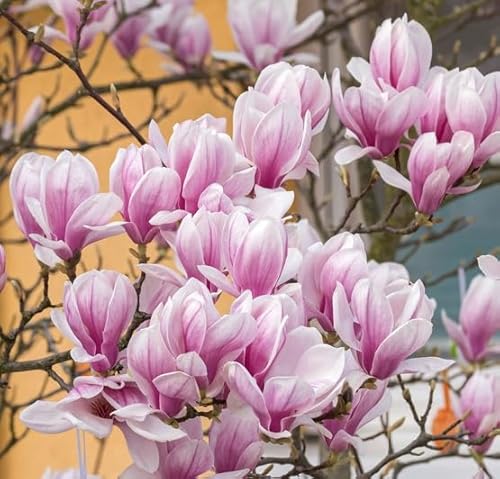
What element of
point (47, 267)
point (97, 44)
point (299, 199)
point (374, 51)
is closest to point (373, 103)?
point (374, 51)

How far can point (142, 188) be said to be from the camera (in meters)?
0.34

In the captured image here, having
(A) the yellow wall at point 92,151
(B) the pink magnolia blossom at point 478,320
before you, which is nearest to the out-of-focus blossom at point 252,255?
(B) the pink magnolia blossom at point 478,320

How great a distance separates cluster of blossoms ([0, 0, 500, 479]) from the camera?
0.97 feet

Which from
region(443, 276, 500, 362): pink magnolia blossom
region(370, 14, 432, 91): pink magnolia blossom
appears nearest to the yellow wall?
region(443, 276, 500, 362): pink magnolia blossom

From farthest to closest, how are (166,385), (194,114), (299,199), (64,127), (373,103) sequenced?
(64,127), (194,114), (299,199), (373,103), (166,385)

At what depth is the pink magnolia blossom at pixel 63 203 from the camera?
1.13 ft

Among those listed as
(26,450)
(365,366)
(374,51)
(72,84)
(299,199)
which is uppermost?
(374,51)

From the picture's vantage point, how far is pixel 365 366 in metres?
0.33

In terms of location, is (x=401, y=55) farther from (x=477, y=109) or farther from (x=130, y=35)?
(x=130, y=35)

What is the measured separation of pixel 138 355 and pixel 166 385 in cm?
1

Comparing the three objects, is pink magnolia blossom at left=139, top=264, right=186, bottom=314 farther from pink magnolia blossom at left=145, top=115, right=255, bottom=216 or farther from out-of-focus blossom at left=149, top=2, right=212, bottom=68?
out-of-focus blossom at left=149, top=2, right=212, bottom=68

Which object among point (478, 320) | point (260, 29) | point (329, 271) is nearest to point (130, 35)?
point (260, 29)

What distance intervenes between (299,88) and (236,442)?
0.16 metres

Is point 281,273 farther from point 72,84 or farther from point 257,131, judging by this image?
point 72,84
